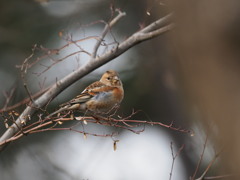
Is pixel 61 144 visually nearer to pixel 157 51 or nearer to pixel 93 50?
pixel 157 51

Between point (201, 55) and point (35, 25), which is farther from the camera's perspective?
point (35, 25)

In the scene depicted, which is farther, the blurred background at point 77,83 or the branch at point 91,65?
the blurred background at point 77,83

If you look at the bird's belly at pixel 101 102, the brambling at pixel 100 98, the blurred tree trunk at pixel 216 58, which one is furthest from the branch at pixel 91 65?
the blurred tree trunk at pixel 216 58

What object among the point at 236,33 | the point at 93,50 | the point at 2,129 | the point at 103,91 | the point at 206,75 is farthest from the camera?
the point at 2,129

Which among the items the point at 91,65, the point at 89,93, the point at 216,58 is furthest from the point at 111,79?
the point at 216,58

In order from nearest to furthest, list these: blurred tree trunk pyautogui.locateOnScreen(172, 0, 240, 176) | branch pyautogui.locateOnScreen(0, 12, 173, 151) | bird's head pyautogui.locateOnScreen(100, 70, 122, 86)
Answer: blurred tree trunk pyautogui.locateOnScreen(172, 0, 240, 176) < branch pyautogui.locateOnScreen(0, 12, 173, 151) < bird's head pyautogui.locateOnScreen(100, 70, 122, 86)

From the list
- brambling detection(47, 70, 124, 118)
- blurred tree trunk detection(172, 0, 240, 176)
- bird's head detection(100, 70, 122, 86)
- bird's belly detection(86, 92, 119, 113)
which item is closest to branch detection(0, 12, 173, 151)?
→ brambling detection(47, 70, 124, 118)

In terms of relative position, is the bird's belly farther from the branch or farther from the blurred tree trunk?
the blurred tree trunk

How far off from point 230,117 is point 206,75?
233 mm

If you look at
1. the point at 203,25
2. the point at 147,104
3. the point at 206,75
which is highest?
the point at 203,25

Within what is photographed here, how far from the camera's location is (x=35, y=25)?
1333 cm

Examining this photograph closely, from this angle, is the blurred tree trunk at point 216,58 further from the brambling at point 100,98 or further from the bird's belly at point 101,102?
the bird's belly at point 101,102

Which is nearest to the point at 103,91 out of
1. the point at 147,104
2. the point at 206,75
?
the point at 206,75

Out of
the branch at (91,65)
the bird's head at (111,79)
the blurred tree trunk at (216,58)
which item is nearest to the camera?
the blurred tree trunk at (216,58)
